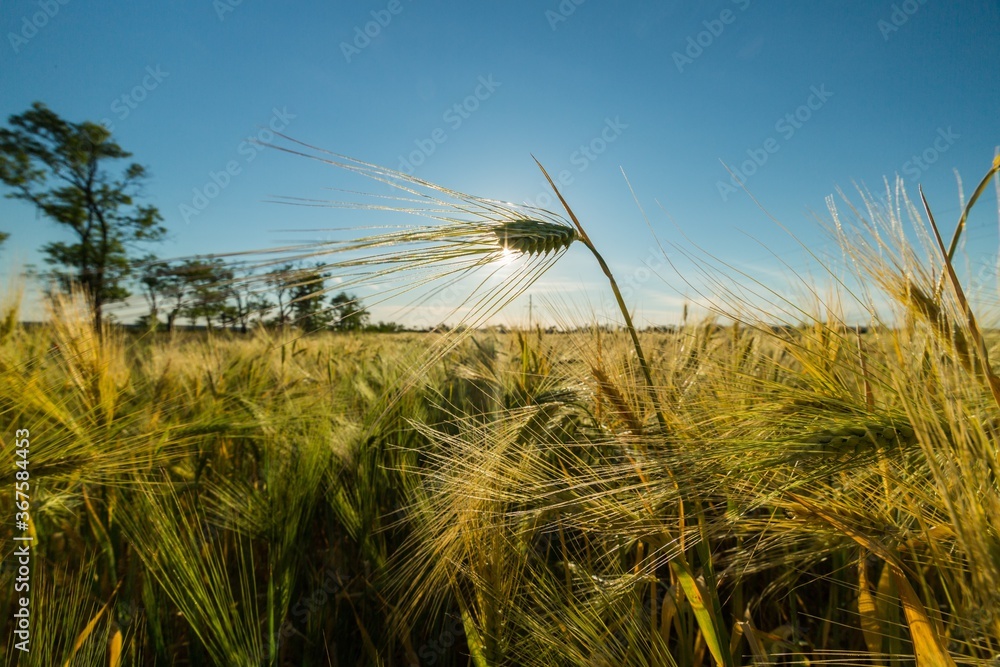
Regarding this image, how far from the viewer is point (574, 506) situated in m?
1.21

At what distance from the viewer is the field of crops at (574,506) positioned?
0.68 metres

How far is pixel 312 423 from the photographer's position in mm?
1829

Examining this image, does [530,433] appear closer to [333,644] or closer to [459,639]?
[459,639]

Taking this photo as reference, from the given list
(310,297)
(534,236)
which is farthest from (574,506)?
(310,297)

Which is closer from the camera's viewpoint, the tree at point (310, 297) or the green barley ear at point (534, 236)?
the tree at point (310, 297)

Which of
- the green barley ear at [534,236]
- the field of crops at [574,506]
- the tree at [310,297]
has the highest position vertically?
the green barley ear at [534,236]

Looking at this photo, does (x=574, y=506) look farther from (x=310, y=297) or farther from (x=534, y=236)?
(x=310, y=297)

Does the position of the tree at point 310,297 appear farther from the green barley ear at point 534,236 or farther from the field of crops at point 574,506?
the green barley ear at point 534,236

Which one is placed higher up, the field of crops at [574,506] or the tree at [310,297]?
the tree at [310,297]

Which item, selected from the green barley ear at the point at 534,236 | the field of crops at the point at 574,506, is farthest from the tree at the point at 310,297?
the green barley ear at the point at 534,236

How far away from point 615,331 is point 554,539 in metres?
0.87

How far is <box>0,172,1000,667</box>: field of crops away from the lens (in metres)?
0.68

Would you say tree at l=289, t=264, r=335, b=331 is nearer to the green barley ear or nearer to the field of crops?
the field of crops

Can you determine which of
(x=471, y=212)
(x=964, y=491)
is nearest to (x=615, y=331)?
(x=471, y=212)
